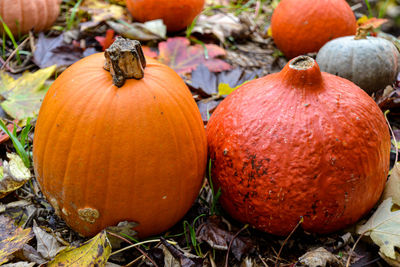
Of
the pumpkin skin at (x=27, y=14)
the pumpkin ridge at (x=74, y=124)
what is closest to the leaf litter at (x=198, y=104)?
the pumpkin skin at (x=27, y=14)

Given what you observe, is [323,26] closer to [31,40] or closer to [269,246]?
[269,246]

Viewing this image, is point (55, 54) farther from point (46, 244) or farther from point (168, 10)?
point (46, 244)

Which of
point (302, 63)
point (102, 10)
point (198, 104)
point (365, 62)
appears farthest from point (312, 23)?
point (102, 10)

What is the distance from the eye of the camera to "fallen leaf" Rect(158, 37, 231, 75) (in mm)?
3135

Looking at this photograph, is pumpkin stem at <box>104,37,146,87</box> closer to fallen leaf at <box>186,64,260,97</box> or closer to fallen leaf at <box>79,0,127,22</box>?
fallen leaf at <box>186,64,260,97</box>

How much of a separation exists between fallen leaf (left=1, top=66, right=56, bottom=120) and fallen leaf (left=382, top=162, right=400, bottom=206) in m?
2.15

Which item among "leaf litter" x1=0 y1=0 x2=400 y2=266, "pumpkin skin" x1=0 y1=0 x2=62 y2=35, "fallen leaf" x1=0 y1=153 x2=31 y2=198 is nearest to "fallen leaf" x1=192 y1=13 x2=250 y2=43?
"leaf litter" x1=0 y1=0 x2=400 y2=266

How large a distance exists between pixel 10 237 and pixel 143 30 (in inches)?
90.0

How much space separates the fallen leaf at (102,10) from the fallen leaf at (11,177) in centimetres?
201

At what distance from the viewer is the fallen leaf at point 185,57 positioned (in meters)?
3.13

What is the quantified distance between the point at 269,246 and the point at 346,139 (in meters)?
0.66

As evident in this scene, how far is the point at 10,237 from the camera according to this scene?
1686 mm

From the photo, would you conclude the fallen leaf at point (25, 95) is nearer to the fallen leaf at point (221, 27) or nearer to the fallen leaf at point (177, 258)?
the fallen leaf at point (177, 258)

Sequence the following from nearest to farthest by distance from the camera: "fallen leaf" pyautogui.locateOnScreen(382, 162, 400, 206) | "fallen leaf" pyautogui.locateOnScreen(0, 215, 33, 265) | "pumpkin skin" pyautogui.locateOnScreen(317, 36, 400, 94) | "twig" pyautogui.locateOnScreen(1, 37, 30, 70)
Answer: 1. "fallen leaf" pyautogui.locateOnScreen(0, 215, 33, 265)
2. "fallen leaf" pyautogui.locateOnScreen(382, 162, 400, 206)
3. "pumpkin skin" pyautogui.locateOnScreen(317, 36, 400, 94)
4. "twig" pyautogui.locateOnScreen(1, 37, 30, 70)
